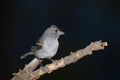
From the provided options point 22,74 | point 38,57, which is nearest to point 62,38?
point 38,57

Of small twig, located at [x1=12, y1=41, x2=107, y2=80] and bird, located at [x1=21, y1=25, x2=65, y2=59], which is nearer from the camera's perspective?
small twig, located at [x1=12, y1=41, x2=107, y2=80]

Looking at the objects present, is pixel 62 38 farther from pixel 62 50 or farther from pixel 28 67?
pixel 28 67

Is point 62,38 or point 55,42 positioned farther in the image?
point 62,38

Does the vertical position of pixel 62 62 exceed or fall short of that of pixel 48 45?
it falls short

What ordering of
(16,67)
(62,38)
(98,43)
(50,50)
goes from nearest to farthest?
(98,43)
(50,50)
(16,67)
(62,38)

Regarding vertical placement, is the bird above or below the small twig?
above

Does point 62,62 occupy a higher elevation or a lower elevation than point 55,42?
lower

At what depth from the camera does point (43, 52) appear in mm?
1230

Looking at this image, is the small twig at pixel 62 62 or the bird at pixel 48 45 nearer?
the small twig at pixel 62 62

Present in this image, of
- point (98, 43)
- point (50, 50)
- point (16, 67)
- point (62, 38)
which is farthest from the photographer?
point (62, 38)

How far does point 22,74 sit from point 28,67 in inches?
2.0

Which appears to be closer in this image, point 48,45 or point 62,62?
point 62,62

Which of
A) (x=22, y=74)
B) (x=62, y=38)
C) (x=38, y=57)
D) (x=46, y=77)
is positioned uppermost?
(x=62, y=38)

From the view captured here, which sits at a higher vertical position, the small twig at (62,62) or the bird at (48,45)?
the bird at (48,45)
